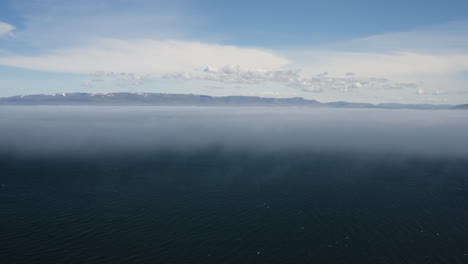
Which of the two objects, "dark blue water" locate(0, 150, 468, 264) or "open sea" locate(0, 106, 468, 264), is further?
"open sea" locate(0, 106, 468, 264)

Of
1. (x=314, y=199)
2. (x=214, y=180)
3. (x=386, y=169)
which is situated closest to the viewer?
(x=314, y=199)

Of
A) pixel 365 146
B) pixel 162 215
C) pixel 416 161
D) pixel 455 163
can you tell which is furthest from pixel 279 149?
pixel 162 215

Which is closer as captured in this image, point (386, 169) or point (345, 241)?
point (345, 241)

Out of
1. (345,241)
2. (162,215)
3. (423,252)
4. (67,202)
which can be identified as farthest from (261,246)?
(67,202)

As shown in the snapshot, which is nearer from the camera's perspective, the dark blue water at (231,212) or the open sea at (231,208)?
the dark blue water at (231,212)

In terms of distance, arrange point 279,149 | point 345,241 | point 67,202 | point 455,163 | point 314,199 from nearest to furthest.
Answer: point 345,241 → point 67,202 → point 314,199 → point 455,163 → point 279,149

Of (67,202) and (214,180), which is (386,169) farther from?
(67,202)

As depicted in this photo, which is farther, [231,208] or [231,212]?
[231,208]

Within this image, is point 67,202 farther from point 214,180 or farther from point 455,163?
point 455,163
